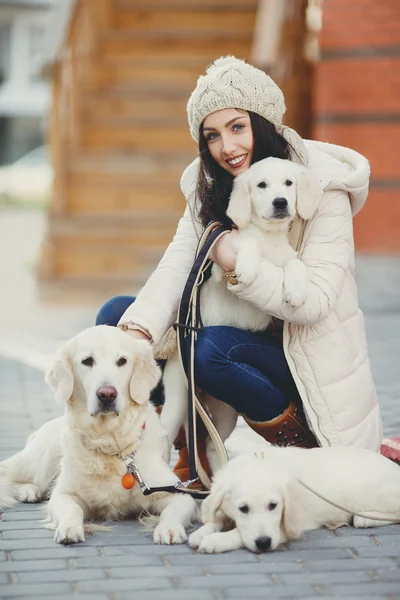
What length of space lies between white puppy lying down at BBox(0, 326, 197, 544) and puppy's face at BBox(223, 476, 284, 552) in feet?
0.93

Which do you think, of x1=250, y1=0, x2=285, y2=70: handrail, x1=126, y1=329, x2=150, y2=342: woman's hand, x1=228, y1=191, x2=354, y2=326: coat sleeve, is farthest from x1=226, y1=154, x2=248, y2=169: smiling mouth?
x1=250, y1=0, x2=285, y2=70: handrail

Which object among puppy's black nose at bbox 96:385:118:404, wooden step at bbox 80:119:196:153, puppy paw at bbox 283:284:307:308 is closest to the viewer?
puppy's black nose at bbox 96:385:118:404

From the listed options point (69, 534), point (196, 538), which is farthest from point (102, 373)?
point (196, 538)

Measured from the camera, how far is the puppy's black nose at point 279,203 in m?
4.18

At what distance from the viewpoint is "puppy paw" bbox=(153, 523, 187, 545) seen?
359cm

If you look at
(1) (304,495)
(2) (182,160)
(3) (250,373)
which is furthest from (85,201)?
(1) (304,495)

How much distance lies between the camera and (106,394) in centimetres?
373

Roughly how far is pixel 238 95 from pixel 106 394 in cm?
135

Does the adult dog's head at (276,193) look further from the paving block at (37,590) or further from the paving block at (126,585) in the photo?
the paving block at (37,590)

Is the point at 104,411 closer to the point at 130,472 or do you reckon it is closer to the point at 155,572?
the point at 130,472

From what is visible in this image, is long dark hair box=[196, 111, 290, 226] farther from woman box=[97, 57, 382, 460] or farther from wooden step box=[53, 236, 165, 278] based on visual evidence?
wooden step box=[53, 236, 165, 278]

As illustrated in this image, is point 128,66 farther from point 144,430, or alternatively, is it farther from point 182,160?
point 144,430

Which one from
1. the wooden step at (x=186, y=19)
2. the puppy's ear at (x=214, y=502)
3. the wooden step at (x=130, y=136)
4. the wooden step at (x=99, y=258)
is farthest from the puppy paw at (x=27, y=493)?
the wooden step at (x=186, y=19)

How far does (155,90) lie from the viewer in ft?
35.9
